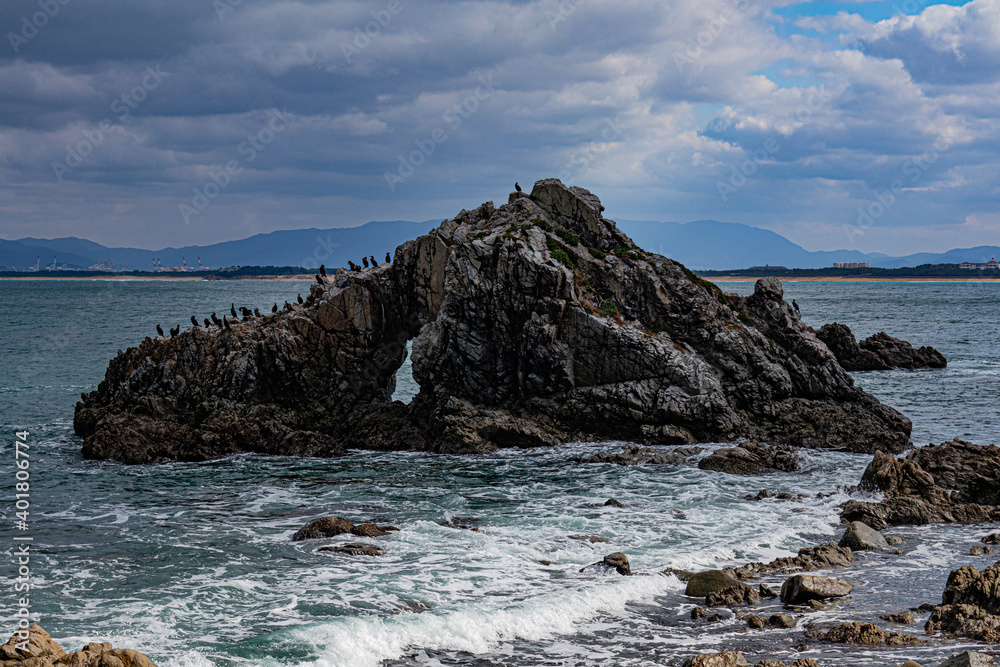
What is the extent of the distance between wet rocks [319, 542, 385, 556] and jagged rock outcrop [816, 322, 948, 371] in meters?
48.4

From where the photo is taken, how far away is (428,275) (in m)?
38.3

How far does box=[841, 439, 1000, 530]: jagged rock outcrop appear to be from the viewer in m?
24.1

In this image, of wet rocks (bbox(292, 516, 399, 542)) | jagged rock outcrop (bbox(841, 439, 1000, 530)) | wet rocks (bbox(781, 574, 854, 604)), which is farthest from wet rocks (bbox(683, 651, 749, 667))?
jagged rock outcrop (bbox(841, 439, 1000, 530))

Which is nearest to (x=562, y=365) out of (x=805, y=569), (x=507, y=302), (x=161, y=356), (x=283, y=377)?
(x=507, y=302)

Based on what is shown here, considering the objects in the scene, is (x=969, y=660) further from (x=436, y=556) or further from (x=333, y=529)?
(x=333, y=529)

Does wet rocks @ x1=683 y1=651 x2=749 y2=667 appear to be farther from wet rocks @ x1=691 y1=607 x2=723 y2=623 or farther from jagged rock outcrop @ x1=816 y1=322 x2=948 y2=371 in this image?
jagged rock outcrop @ x1=816 y1=322 x2=948 y2=371

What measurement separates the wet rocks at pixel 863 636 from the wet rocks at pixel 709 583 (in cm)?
277

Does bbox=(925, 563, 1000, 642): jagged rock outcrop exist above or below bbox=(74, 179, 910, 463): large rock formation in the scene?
below

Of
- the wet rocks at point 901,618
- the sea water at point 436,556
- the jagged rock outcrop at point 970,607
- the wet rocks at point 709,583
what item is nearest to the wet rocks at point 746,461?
the sea water at point 436,556

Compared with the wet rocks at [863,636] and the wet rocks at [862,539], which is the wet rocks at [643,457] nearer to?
the wet rocks at [862,539]

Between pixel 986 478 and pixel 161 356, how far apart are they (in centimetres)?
3566

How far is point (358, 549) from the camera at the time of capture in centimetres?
2172

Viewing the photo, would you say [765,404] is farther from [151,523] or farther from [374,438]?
[151,523]

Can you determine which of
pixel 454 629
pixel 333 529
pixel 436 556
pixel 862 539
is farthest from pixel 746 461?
pixel 454 629
